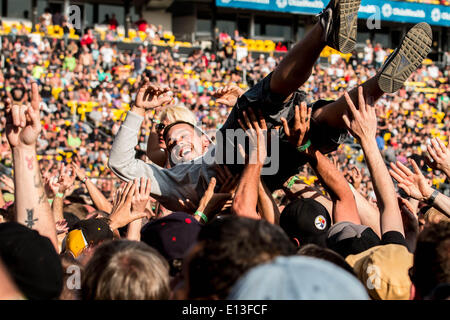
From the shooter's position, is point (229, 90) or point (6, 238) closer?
point (6, 238)

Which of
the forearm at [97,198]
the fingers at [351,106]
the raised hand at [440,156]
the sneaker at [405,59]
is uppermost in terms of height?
the sneaker at [405,59]

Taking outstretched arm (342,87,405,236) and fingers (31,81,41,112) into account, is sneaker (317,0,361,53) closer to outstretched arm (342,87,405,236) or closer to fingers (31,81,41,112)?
outstretched arm (342,87,405,236)

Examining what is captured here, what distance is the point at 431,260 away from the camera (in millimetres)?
2018

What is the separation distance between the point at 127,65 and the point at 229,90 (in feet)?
47.3

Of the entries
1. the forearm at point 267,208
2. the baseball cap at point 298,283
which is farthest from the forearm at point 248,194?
the baseball cap at point 298,283

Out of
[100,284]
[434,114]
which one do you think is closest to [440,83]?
[434,114]

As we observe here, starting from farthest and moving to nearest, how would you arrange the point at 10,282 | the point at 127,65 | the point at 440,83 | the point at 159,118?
the point at 440,83
the point at 127,65
the point at 159,118
the point at 10,282

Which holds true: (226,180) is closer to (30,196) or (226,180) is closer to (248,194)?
(248,194)

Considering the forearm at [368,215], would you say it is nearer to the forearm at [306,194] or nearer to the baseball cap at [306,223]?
the forearm at [306,194]

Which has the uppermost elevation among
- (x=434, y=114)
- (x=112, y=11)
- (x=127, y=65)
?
(x=112, y=11)

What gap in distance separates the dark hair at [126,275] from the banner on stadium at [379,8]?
71.0 ft

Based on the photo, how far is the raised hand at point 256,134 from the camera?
127 inches

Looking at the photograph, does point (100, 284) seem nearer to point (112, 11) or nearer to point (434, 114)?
point (434, 114)

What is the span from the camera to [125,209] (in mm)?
3414
